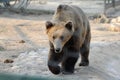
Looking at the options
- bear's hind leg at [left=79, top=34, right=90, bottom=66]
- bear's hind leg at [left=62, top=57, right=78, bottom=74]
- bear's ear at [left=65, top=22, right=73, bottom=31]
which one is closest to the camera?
bear's ear at [left=65, top=22, right=73, bottom=31]

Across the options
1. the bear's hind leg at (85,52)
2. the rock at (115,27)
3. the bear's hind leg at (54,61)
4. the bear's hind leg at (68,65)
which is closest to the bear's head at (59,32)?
the bear's hind leg at (54,61)

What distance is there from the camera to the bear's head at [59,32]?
694cm

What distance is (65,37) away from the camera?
7.07m

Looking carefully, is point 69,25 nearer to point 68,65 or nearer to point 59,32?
point 59,32

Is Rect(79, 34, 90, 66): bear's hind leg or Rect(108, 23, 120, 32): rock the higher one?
Rect(79, 34, 90, 66): bear's hind leg

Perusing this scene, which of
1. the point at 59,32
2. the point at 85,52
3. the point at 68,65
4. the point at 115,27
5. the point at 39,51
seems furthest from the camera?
the point at 115,27

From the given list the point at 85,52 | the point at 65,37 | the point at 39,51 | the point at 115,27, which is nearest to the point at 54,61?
the point at 65,37

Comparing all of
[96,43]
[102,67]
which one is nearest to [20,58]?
[102,67]

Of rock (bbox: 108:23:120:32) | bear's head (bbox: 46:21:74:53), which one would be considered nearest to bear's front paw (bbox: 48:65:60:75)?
bear's head (bbox: 46:21:74:53)

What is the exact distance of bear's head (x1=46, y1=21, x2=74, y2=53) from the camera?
6.94m

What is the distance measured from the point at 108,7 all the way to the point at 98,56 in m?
8.73

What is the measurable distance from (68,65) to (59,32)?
2.65 ft

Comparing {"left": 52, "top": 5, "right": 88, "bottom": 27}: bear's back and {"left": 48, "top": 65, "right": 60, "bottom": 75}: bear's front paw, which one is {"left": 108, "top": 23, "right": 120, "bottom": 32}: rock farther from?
{"left": 48, "top": 65, "right": 60, "bottom": 75}: bear's front paw

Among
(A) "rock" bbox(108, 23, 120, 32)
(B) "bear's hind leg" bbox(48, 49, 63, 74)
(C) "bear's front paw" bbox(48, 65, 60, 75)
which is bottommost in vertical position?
(A) "rock" bbox(108, 23, 120, 32)
